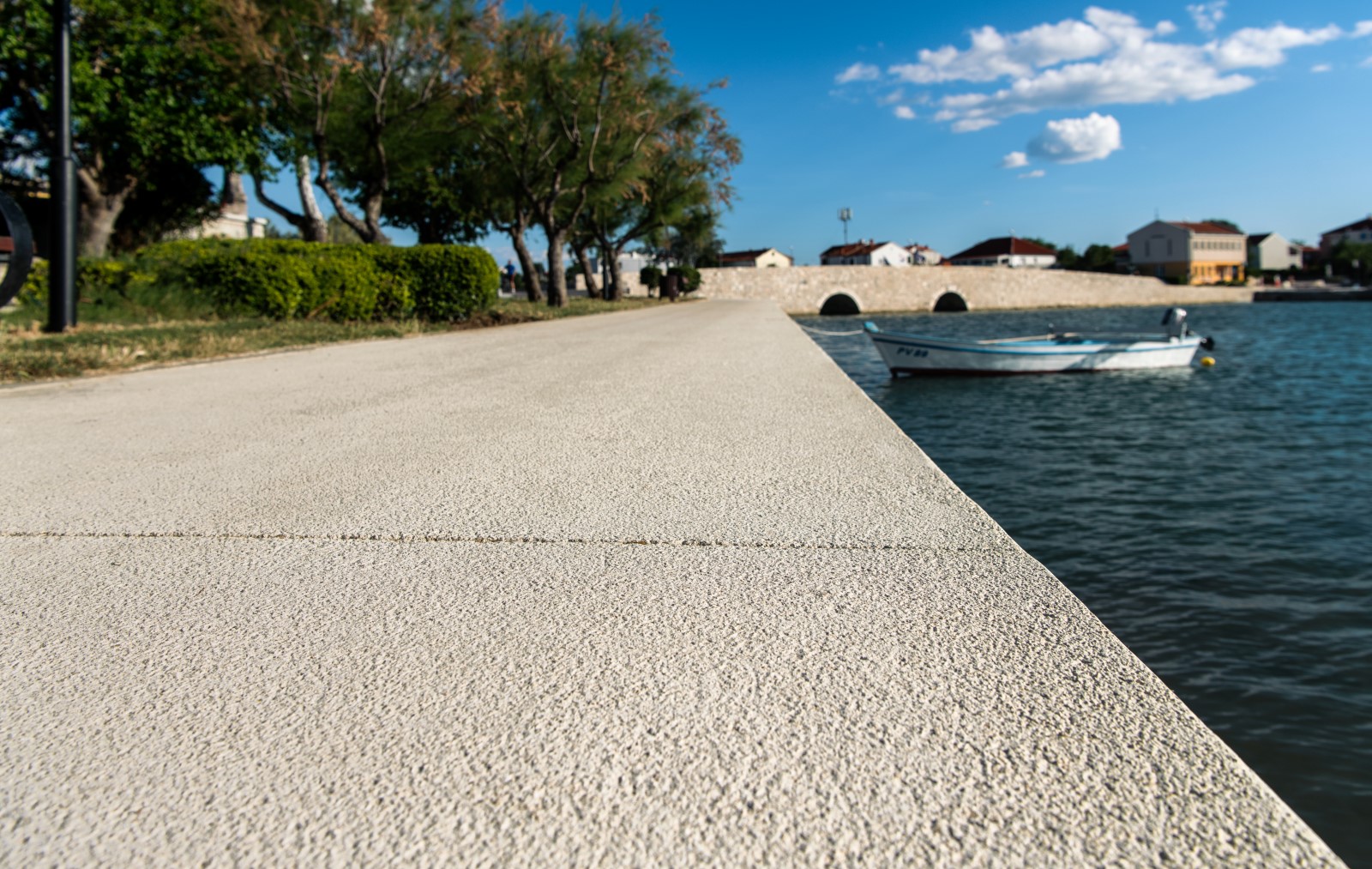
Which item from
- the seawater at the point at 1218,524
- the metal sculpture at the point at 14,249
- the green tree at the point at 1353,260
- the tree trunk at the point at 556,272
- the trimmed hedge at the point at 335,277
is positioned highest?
the green tree at the point at 1353,260

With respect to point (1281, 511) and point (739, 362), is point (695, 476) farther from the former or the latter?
point (1281, 511)

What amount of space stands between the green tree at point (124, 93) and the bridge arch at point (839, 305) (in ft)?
164

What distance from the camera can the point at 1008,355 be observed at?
19281 mm

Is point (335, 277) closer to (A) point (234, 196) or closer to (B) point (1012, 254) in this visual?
(A) point (234, 196)

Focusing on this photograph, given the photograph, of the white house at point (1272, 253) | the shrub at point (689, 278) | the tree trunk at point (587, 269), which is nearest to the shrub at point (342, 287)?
the tree trunk at point (587, 269)

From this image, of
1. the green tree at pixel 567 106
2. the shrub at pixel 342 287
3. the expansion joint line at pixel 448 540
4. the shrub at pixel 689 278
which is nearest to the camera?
the expansion joint line at pixel 448 540

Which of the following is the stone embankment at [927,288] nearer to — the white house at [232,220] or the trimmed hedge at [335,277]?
the white house at [232,220]

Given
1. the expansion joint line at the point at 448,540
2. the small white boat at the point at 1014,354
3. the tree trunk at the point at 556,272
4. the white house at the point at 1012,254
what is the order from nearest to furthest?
1. the expansion joint line at the point at 448,540
2. the small white boat at the point at 1014,354
3. the tree trunk at the point at 556,272
4. the white house at the point at 1012,254

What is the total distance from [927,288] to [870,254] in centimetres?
5847

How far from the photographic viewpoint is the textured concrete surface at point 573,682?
1.51 metres

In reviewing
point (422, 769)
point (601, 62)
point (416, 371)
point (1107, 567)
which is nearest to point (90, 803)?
point (422, 769)

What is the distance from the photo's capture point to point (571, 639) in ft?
7.47

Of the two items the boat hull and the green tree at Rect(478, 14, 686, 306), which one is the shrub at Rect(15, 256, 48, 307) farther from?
the boat hull

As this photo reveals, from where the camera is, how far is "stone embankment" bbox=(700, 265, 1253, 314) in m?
65.9
